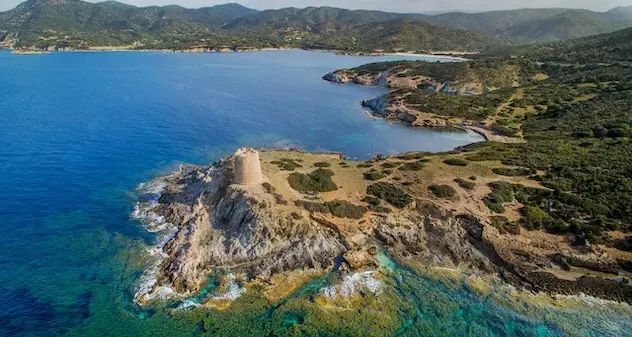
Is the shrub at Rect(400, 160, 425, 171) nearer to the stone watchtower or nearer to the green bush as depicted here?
the green bush

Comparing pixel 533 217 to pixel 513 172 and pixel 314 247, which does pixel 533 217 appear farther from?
pixel 314 247

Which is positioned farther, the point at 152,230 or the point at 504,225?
the point at 152,230

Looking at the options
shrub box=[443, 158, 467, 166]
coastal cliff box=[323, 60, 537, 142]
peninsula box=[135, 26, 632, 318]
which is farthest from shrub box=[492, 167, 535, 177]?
coastal cliff box=[323, 60, 537, 142]

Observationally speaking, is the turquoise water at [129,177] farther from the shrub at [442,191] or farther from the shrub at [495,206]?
the shrub at [442,191]

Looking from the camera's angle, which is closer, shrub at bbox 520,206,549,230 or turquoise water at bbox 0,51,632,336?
turquoise water at bbox 0,51,632,336

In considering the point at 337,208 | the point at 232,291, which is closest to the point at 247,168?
the point at 337,208

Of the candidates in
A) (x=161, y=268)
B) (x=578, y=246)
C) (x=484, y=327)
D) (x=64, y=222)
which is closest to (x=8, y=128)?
(x=64, y=222)
